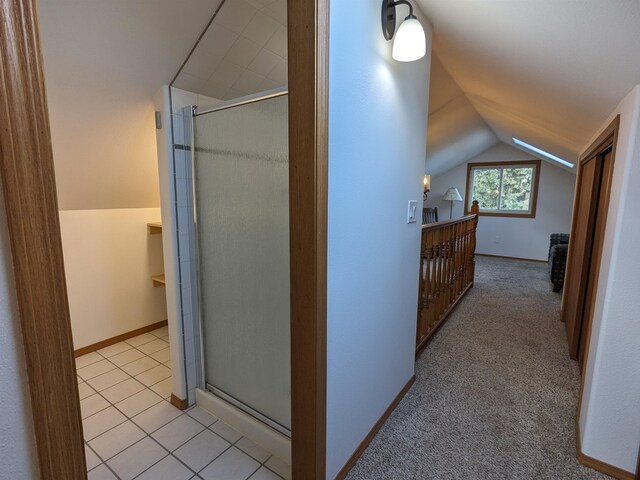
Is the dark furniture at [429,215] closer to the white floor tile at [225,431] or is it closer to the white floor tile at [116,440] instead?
the white floor tile at [225,431]

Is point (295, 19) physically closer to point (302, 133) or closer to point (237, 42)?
point (302, 133)

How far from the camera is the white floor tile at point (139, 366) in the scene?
2.43m

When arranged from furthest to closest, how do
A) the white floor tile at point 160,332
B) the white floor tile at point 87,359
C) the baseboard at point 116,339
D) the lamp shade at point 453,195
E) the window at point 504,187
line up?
the lamp shade at point 453,195 → the window at point 504,187 → the white floor tile at point 160,332 → the baseboard at point 116,339 → the white floor tile at point 87,359

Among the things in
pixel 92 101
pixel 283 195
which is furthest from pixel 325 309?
pixel 92 101

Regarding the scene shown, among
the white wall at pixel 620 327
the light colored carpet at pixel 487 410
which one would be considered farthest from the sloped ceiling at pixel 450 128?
the light colored carpet at pixel 487 410

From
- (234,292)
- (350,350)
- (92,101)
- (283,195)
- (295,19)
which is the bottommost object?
Result: (350,350)

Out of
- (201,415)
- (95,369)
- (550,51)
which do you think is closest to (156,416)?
(201,415)

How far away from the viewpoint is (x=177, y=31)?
162 centimetres

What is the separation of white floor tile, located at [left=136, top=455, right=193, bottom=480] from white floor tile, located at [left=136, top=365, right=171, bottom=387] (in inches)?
31.1

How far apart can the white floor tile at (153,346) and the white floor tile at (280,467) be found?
5.30 ft

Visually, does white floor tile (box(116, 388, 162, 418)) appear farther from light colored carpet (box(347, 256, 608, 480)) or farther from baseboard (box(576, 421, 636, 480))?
baseboard (box(576, 421, 636, 480))

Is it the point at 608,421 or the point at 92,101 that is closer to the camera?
the point at 608,421

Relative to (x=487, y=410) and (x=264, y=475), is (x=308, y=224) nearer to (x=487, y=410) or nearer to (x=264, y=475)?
(x=264, y=475)

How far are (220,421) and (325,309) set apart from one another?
4.06 feet
